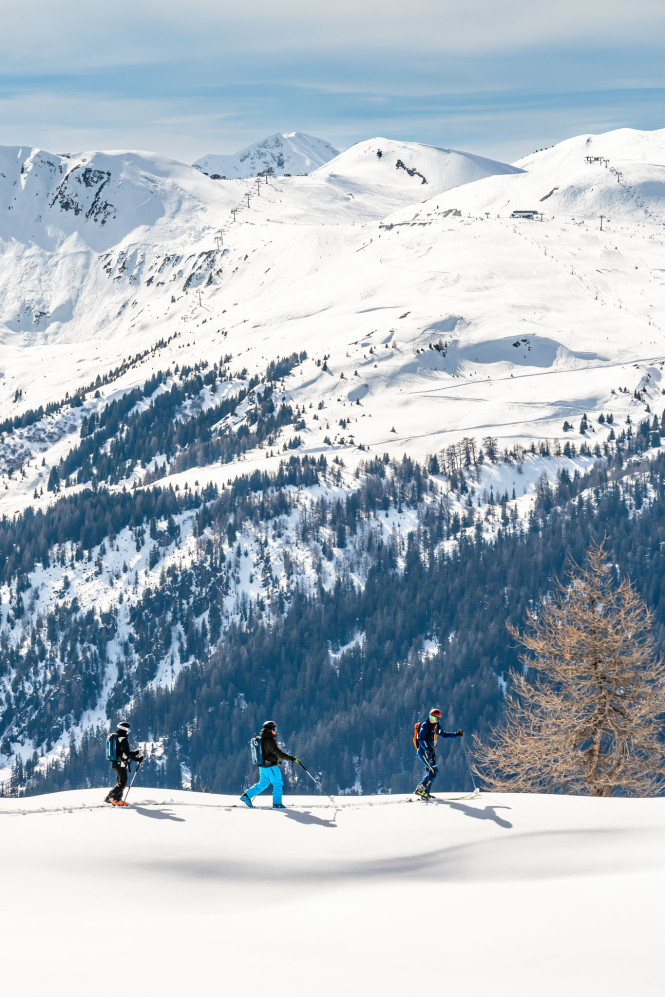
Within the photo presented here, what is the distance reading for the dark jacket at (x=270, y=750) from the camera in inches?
1314

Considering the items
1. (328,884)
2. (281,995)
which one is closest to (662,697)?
(328,884)

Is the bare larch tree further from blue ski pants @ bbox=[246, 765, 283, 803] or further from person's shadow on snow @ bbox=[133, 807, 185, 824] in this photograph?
person's shadow on snow @ bbox=[133, 807, 185, 824]

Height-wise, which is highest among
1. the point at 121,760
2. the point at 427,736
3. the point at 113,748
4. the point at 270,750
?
the point at 427,736

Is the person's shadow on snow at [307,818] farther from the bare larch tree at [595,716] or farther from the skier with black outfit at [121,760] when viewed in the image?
the bare larch tree at [595,716]

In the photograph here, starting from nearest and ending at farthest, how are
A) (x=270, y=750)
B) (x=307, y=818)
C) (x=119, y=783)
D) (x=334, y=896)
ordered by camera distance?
1. (x=334, y=896)
2. (x=307, y=818)
3. (x=270, y=750)
4. (x=119, y=783)

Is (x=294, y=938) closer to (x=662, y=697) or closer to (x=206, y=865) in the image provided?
(x=206, y=865)

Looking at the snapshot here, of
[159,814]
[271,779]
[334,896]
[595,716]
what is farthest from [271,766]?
[595,716]

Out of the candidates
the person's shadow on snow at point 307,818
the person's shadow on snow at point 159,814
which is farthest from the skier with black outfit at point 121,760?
the person's shadow on snow at point 307,818

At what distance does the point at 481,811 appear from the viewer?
33.4 meters

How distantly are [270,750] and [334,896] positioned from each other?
5.93 metres

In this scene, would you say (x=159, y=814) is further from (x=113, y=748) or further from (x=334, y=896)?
(x=334, y=896)

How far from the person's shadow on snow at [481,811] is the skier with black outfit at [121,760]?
9.51 m

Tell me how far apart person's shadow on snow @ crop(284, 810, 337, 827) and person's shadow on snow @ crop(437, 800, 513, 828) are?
358cm

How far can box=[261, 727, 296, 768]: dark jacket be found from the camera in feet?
110
